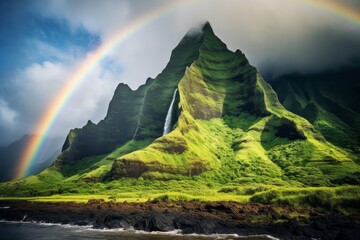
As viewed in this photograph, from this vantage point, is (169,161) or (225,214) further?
(169,161)

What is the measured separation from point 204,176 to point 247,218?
110191mm

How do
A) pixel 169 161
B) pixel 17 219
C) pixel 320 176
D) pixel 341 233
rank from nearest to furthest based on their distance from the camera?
pixel 341 233
pixel 17 219
pixel 320 176
pixel 169 161

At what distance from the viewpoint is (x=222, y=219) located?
64.0 meters

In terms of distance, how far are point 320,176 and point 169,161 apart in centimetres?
7737

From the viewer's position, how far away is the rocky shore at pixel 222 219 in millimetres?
52969

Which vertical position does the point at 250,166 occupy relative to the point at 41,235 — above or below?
above

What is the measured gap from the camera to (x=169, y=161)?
17362 centimetres

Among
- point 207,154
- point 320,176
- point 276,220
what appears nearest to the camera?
point 276,220

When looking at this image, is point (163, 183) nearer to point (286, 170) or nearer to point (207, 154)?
point (207, 154)

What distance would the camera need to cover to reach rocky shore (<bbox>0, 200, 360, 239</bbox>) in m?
53.0

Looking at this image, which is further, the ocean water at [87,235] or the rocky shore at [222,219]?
the rocky shore at [222,219]

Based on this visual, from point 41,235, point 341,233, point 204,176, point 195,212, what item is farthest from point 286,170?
point 41,235

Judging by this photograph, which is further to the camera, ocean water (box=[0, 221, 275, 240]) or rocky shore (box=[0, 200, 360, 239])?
rocky shore (box=[0, 200, 360, 239])

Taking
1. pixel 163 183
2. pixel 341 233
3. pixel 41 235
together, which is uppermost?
pixel 163 183
